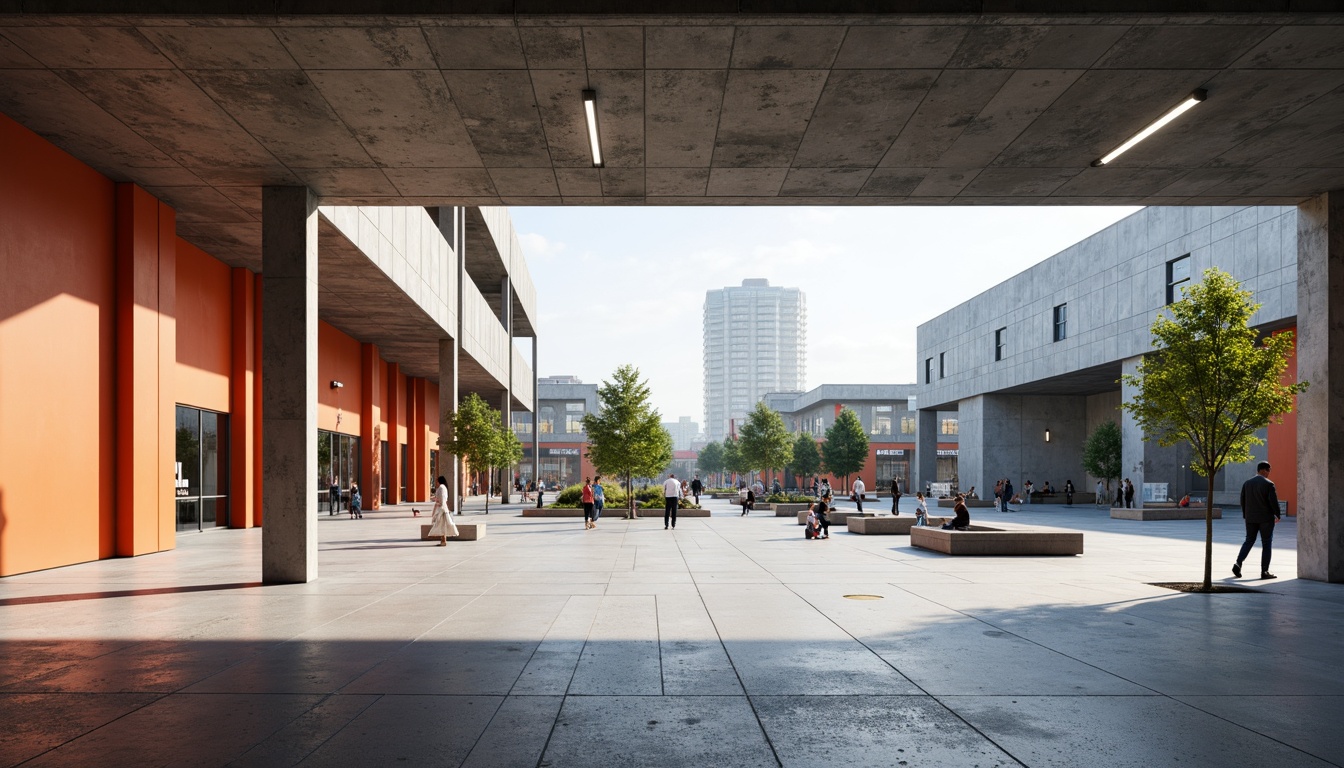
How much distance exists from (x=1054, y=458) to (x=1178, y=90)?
150 feet

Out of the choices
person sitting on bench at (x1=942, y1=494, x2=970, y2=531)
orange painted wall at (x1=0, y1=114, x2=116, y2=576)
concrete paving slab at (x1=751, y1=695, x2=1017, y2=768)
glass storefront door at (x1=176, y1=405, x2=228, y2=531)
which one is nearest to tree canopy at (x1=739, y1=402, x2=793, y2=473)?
person sitting on bench at (x1=942, y1=494, x2=970, y2=531)

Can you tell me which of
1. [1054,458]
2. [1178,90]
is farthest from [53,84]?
[1054,458]

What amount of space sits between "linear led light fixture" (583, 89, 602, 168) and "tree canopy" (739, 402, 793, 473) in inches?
1796

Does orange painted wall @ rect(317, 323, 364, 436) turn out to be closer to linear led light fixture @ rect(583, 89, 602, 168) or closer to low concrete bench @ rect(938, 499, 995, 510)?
linear led light fixture @ rect(583, 89, 602, 168)

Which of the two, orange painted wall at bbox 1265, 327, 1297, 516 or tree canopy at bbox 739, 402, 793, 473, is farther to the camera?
tree canopy at bbox 739, 402, 793, 473

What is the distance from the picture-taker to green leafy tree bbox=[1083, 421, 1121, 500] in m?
41.9

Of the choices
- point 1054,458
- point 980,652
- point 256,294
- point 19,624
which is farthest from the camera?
point 1054,458

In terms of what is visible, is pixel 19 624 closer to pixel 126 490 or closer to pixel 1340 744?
pixel 126 490

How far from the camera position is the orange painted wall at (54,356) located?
12.3 metres

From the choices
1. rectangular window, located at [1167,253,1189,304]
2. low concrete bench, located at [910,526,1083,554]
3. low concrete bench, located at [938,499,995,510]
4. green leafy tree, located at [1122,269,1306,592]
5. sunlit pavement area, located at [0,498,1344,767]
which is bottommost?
low concrete bench, located at [938,499,995,510]

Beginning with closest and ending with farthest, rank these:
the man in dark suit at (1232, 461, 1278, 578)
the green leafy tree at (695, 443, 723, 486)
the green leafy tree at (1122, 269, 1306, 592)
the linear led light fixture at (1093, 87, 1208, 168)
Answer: the linear led light fixture at (1093, 87, 1208, 168) < the green leafy tree at (1122, 269, 1306, 592) < the man in dark suit at (1232, 461, 1278, 578) < the green leafy tree at (695, 443, 723, 486)

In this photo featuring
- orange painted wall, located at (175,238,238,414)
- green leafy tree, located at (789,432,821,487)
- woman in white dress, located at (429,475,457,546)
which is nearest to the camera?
woman in white dress, located at (429,475,457,546)

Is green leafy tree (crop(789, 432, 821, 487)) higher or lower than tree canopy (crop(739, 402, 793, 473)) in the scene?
lower

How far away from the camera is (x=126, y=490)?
15.3 metres
